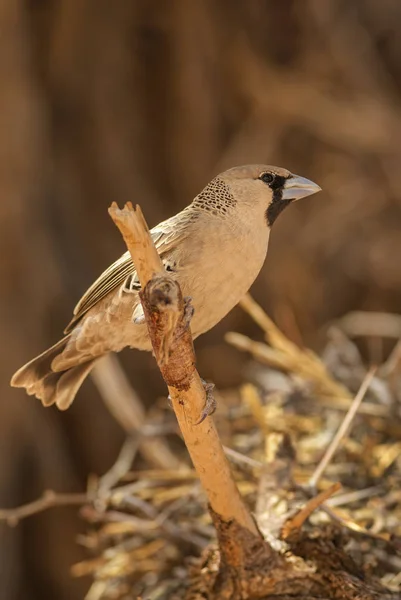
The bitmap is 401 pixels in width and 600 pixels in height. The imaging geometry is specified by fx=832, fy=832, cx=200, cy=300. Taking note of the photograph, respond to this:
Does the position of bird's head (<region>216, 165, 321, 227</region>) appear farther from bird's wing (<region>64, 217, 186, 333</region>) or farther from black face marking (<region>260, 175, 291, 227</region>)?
bird's wing (<region>64, 217, 186, 333</region>)

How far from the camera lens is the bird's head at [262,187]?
172 centimetres

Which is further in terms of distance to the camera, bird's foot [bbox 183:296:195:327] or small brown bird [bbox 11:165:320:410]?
small brown bird [bbox 11:165:320:410]

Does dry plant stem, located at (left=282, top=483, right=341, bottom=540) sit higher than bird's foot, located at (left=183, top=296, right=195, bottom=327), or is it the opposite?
bird's foot, located at (left=183, top=296, right=195, bottom=327)

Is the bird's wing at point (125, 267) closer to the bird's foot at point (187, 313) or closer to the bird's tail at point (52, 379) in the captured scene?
the bird's tail at point (52, 379)

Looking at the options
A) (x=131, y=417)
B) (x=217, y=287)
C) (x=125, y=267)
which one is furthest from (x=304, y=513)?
(x=131, y=417)

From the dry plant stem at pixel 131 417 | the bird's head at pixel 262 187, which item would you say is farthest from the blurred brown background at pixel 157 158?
the bird's head at pixel 262 187

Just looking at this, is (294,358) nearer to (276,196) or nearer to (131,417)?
(131,417)

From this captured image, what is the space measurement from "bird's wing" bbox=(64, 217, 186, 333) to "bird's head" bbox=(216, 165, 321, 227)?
14 cm

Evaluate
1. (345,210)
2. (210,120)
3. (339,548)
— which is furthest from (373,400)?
(210,120)

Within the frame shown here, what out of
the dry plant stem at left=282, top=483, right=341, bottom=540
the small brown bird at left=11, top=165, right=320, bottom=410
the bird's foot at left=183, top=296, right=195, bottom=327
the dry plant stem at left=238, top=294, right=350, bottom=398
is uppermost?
the small brown bird at left=11, top=165, right=320, bottom=410

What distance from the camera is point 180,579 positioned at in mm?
2113

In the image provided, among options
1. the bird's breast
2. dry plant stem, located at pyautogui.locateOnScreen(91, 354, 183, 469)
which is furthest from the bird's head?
dry plant stem, located at pyautogui.locateOnScreen(91, 354, 183, 469)

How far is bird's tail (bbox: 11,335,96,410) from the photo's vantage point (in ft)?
6.13

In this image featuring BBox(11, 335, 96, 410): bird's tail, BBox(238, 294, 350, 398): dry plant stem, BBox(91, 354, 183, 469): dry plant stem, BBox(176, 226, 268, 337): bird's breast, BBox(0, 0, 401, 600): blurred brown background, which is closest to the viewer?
BBox(176, 226, 268, 337): bird's breast
